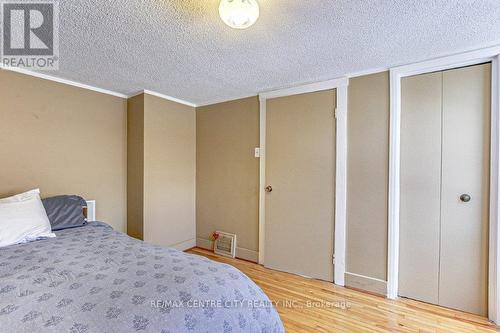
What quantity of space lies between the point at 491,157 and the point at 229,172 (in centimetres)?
255

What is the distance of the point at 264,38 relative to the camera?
1652 mm

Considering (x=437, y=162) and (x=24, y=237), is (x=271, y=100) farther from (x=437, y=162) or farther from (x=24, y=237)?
(x=24, y=237)

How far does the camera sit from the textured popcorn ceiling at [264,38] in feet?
4.42

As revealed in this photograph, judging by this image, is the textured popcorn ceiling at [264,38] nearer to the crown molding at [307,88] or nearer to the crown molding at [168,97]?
the crown molding at [307,88]

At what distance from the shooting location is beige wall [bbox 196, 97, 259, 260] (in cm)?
293

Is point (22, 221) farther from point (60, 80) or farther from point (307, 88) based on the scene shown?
point (307, 88)

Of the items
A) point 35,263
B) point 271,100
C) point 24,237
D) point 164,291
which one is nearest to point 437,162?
point 271,100

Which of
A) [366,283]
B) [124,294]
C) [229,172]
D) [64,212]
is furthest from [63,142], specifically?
[366,283]

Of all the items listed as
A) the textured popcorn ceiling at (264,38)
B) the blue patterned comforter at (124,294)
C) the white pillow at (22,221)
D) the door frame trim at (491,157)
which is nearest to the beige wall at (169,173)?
the textured popcorn ceiling at (264,38)

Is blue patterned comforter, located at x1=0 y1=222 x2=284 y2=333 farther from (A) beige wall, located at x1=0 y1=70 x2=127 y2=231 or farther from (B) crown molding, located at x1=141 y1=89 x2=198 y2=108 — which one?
(B) crown molding, located at x1=141 y1=89 x2=198 y2=108

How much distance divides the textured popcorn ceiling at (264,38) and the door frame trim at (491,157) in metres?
0.08

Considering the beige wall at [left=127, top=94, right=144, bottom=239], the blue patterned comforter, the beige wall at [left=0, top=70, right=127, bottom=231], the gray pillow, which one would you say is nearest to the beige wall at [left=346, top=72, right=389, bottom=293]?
the blue patterned comforter

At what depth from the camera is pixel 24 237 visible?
5.27 feet

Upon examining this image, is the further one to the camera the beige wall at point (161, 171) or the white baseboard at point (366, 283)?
the beige wall at point (161, 171)
